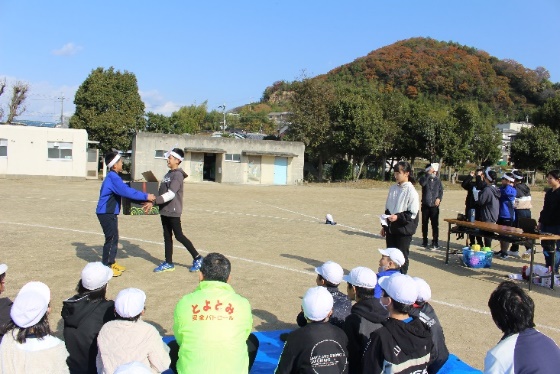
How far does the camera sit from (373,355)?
305 cm

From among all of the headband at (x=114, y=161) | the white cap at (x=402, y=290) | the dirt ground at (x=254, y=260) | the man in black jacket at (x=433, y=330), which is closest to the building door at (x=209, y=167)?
the dirt ground at (x=254, y=260)

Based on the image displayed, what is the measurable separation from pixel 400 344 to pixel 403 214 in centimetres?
417

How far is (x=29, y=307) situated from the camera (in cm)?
293

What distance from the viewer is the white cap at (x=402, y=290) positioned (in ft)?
10.5

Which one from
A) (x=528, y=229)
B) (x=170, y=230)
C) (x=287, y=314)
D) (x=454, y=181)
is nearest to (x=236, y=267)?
(x=170, y=230)

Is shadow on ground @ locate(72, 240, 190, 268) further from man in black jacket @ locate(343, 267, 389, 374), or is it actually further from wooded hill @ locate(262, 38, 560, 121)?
wooded hill @ locate(262, 38, 560, 121)

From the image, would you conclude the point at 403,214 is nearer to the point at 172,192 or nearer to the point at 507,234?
the point at 507,234

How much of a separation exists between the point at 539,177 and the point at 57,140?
51188 millimetres

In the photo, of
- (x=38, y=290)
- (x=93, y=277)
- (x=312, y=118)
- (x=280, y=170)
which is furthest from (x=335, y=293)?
(x=312, y=118)

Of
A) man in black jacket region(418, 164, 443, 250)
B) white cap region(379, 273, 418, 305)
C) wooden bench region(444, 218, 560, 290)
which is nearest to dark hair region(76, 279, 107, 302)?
white cap region(379, 273, 418, 305)

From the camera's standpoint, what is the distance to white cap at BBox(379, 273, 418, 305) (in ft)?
10.5

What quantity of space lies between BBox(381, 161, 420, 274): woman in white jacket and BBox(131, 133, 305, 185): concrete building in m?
28.8

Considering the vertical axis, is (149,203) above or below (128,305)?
above

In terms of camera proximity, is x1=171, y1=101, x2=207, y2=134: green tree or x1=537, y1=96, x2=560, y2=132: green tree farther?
x1=171, y1=101, x2=207, y2=134: green tree
